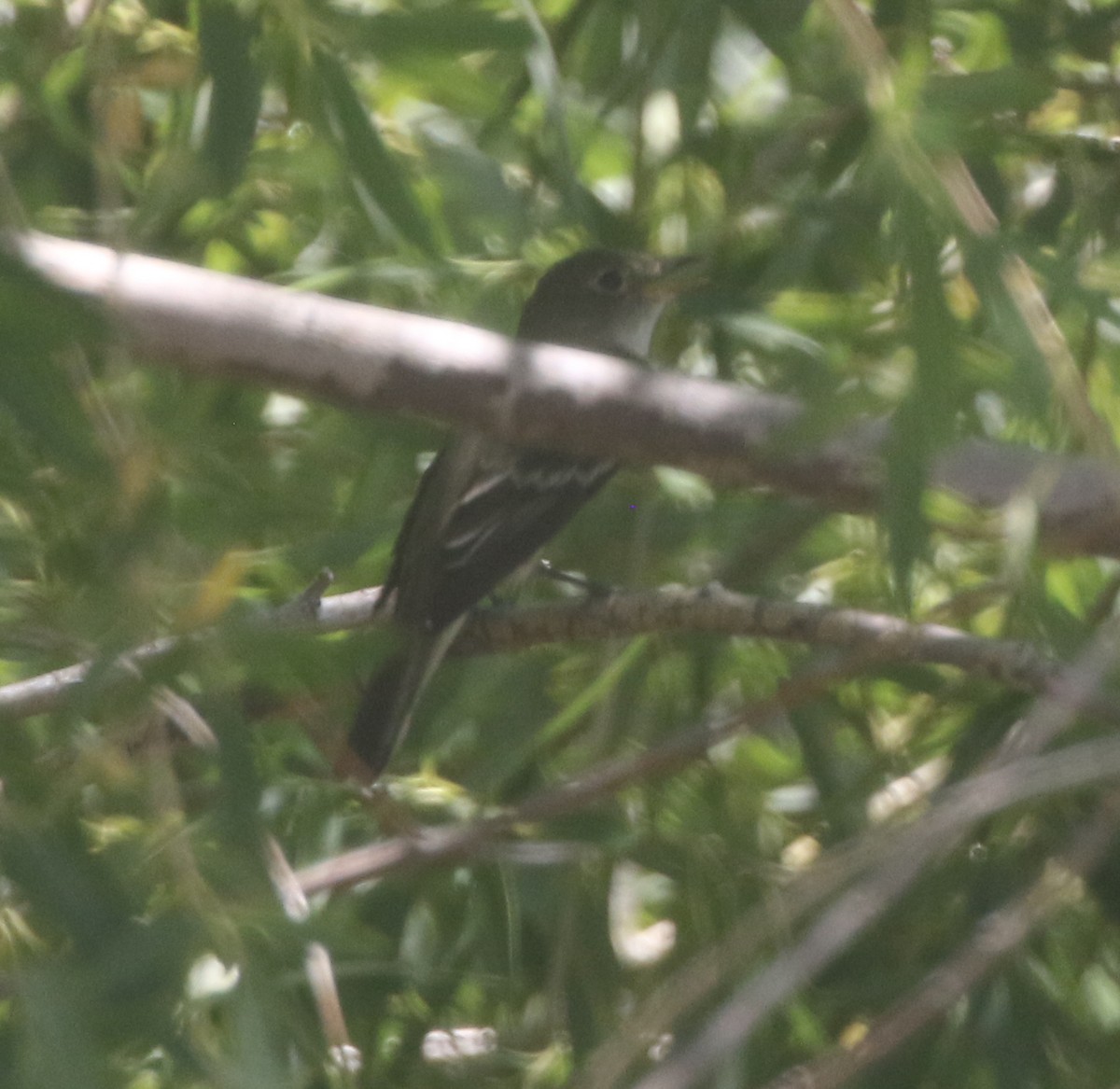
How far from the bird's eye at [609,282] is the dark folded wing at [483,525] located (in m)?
0.33

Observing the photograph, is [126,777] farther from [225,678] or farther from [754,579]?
[754,579]

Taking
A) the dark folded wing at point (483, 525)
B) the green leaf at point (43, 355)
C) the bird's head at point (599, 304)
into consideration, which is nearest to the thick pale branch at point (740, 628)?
the dark folded wing at point (483, 525)

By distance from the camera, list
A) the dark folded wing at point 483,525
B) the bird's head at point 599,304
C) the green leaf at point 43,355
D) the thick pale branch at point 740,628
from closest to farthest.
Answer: the green leaf at point 43,355 < the thick pale branch at point 740,628 < the dark folded wing at point 483,525 < the bird's head at point 599,304

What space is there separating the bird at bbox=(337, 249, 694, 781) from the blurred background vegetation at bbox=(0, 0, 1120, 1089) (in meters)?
0.07

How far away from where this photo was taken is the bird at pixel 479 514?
242cm

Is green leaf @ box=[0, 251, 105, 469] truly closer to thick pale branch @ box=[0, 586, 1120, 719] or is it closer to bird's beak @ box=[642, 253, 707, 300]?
thick pale branch @ box=[0, 586, 1120, 719]

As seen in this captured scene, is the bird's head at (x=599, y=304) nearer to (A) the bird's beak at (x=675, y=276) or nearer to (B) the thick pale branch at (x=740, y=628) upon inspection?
(A) the bird's beak at (x=675, y=276)

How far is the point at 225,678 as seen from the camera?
4.06 feet

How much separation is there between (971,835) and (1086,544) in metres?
0.57

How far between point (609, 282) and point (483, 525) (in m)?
0.52

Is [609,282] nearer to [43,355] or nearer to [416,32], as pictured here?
[416,32]

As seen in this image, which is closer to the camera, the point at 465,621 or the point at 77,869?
the point at 77,869

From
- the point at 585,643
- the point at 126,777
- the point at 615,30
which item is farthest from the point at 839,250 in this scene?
the point at 126,777

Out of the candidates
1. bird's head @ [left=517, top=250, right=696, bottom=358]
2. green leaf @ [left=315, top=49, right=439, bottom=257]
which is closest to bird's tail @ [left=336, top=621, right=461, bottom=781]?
bird's head @ [left=517, top=250, right=696, bottom=358]
